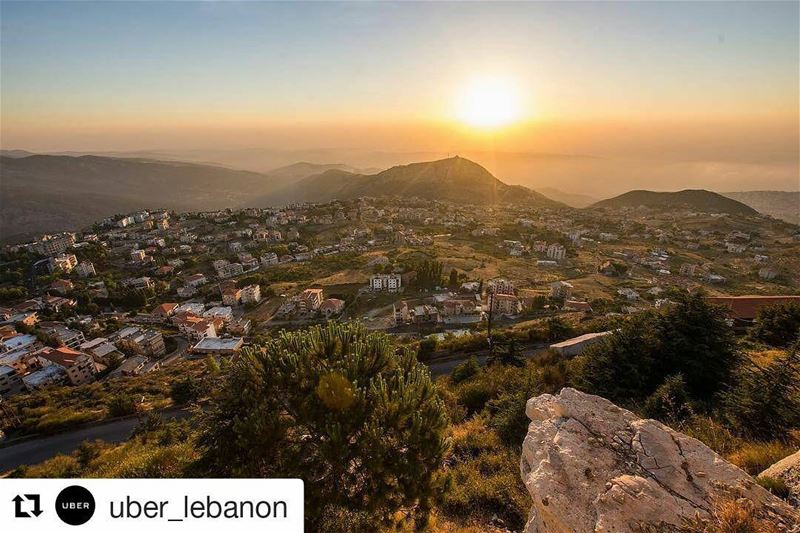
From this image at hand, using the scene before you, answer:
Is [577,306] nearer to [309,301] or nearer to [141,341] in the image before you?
[309,301]

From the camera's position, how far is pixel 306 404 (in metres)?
6.12

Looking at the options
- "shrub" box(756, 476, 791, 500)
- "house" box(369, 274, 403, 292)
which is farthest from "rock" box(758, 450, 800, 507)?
"house" box(369, 274, 403, 292)

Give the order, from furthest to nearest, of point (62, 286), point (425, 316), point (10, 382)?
point (62, 286)
point (425, 316)
point (10, 382)

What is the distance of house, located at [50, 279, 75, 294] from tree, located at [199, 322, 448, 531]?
7065 centimetres

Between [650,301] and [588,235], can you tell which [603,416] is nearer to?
[650,301]

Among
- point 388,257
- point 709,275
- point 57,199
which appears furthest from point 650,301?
point 57,199

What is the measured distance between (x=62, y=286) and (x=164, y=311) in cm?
2337

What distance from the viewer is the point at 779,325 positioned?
17375 mm

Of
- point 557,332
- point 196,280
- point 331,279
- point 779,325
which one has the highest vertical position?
point 779,325

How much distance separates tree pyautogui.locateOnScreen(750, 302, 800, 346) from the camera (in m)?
16.9

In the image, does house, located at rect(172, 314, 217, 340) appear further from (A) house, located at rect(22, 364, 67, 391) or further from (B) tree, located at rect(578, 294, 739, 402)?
(B) tree, located at rect(578, 294, 739, 402)

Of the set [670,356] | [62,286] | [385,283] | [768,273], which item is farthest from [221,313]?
[768,273]

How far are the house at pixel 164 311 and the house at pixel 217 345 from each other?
1292 centimetres

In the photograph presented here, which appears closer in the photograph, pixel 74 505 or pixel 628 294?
pixel 74 505
